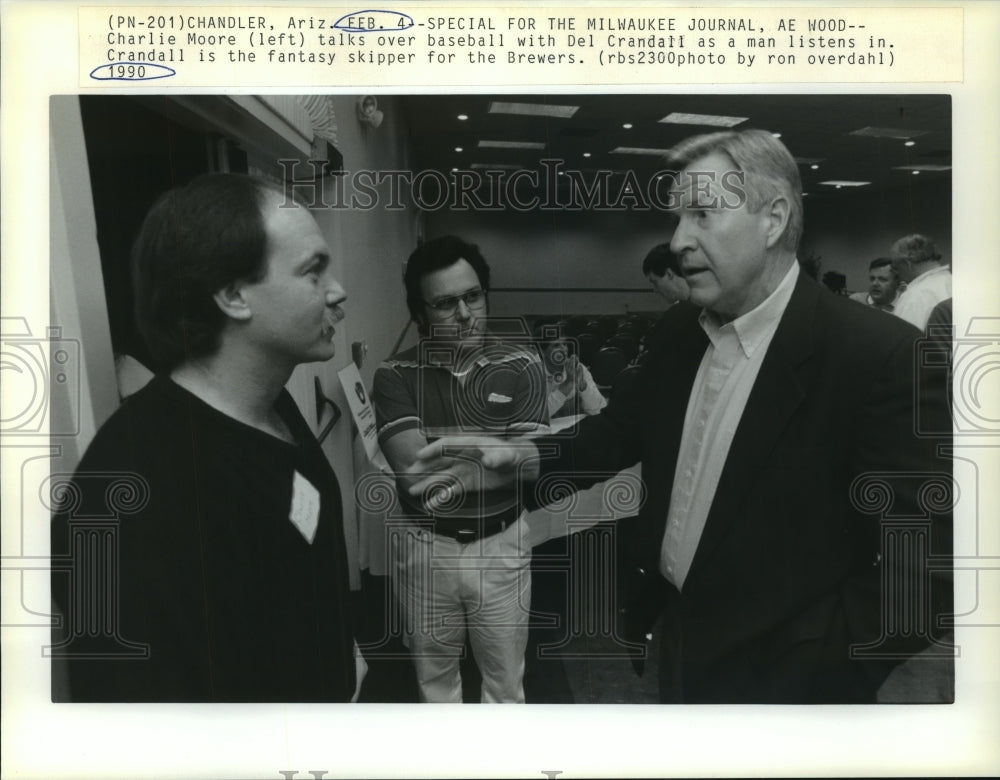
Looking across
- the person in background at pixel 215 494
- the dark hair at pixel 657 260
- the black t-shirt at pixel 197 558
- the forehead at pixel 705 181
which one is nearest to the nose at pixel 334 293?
the person in background at pixel 215 494

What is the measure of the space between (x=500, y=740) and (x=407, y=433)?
1051 mm

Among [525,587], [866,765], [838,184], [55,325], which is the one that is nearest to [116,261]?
[55,325]

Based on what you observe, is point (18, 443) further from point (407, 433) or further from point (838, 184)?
point (838, 184)

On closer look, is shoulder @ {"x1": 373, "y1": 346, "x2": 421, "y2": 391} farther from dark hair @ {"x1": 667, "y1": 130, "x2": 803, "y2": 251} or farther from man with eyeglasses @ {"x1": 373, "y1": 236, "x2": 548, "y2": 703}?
dark hair @ {"x1": 667, "y1": 130, "x2": 803, "y2": 251}

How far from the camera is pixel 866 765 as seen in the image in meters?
2.98

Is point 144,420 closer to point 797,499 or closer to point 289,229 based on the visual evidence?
point 289,229

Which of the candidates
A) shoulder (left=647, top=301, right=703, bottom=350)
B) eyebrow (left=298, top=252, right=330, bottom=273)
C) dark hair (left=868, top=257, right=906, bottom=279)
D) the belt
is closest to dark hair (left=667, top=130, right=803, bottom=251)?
dark hair (left=868, top=257, right=906, bottom=279)

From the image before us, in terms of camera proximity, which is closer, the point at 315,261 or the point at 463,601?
the point at 315,261

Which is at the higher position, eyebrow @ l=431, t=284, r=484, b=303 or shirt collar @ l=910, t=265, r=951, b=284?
shirt collar @ l=910, t=265, r=951, b=284

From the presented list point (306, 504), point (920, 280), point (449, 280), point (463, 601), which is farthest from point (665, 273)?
point (306, 504)

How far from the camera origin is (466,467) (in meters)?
2.84

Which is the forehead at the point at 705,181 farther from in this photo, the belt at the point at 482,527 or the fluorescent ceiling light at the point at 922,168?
the belt at the point at 482,527

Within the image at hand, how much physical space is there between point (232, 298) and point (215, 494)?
0.60 m

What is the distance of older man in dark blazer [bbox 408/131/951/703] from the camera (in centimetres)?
279
